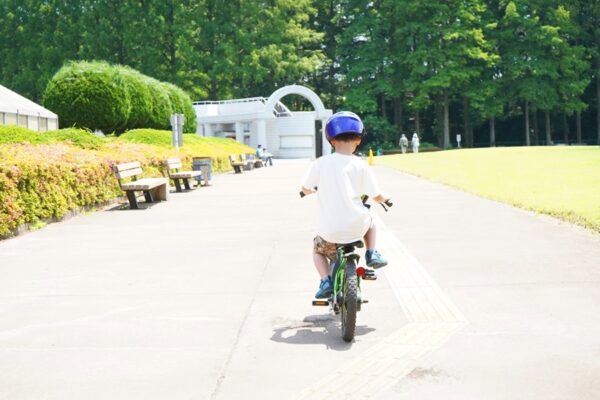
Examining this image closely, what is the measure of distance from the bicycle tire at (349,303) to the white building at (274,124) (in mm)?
52647

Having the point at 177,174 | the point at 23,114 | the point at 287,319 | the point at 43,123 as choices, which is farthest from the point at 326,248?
the point at 43,123

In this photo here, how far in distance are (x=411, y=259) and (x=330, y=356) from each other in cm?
376

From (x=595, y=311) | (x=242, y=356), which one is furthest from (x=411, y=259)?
(x=242, y=356)

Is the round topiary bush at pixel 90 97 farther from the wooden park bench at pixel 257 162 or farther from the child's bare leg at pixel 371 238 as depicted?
the child's bare leg at pixel 371 238

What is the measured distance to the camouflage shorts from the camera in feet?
17.2

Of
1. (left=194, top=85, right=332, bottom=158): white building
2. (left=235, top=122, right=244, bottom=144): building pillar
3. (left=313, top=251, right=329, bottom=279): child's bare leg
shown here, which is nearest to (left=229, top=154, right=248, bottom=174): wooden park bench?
(left=194, top=85, right=332, bottom=158): white building

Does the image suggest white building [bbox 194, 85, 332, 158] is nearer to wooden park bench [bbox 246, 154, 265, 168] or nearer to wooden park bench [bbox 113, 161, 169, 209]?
wooden park bench [bbox 246, 154, 265, 168]

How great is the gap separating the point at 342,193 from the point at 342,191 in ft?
0.05

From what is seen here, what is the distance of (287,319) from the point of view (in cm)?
558

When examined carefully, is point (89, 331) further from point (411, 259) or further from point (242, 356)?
point (411, 259)

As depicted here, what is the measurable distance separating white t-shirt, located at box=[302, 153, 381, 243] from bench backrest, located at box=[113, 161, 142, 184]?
36.2ft

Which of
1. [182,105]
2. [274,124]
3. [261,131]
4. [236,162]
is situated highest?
[274,124]

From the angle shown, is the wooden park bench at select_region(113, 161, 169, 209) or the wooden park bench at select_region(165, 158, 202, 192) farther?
the wooden park bench at select_region(165, 158, 202, 192)

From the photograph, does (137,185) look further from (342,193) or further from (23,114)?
(23,114)
